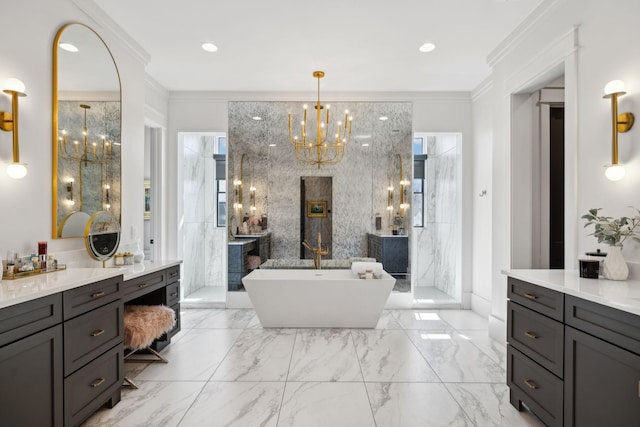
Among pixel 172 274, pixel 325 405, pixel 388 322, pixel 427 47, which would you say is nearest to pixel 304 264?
pixel 388 322

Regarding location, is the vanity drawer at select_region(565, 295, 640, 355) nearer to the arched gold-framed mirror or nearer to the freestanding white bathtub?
the freestanding white bathtub

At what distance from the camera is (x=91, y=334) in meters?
2.04

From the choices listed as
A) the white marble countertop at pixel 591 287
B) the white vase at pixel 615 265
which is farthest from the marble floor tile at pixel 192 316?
the white vase at pixel 615 265

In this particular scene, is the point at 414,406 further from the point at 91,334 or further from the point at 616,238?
the point at 91,334

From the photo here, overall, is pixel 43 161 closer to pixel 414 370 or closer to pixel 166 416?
pixel 166 416

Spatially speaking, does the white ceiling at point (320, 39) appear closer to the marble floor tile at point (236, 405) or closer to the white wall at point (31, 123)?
the white wall at point (31, 123)

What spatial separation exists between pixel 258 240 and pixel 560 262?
3.52 m

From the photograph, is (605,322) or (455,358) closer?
(605,322)

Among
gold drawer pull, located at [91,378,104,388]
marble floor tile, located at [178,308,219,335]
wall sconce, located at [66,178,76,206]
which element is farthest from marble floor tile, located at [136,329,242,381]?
wall sconce, located at [66,178,76,206]

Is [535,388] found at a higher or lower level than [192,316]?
higher

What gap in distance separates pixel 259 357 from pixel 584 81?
3.31m

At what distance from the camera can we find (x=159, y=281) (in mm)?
3051

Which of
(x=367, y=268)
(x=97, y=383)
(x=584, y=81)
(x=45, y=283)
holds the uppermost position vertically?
(x=584, y=81)

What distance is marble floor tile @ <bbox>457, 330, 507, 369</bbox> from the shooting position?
123 inches
